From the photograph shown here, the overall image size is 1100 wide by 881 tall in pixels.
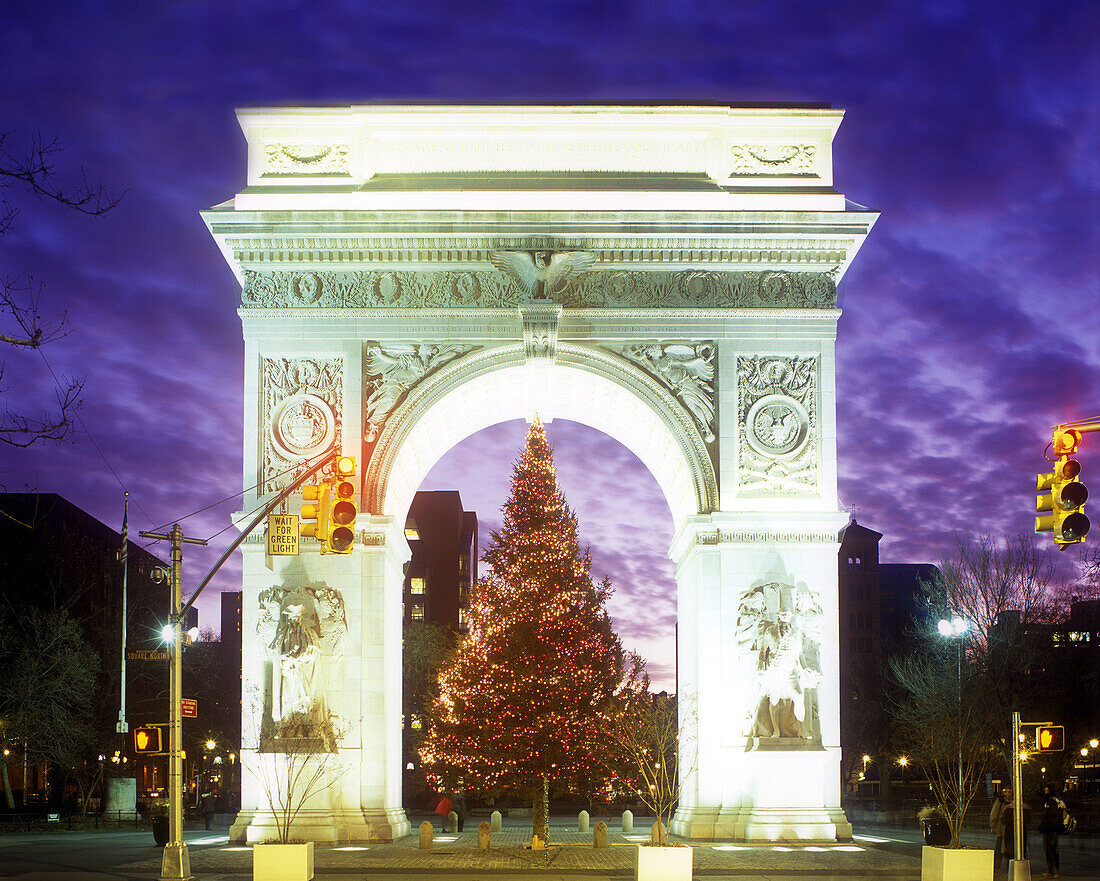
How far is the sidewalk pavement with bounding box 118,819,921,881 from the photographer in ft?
87.5

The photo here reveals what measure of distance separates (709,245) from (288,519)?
659 inches

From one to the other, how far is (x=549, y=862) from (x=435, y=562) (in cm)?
6955

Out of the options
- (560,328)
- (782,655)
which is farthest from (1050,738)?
(560,328)

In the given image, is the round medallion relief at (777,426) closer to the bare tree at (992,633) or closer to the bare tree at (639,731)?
the bare tree at (639,731)

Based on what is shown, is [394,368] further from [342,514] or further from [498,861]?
[342,514]

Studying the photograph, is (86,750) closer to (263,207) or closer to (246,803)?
(246,803)

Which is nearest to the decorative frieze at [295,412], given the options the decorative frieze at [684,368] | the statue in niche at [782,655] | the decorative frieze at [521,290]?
the decorative frieze at [521,290]

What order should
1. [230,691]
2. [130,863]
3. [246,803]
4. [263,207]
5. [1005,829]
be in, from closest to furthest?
[1005,829], [130,863], [246,803], [263,207], [230,691]

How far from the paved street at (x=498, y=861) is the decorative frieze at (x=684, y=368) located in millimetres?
11216

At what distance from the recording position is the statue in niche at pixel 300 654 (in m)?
32.7

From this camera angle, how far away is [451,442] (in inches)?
1599

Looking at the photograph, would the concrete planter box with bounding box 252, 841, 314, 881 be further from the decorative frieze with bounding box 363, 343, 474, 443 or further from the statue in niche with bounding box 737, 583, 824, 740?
the decorative frieze with bounding box 363, 343, 474, 443

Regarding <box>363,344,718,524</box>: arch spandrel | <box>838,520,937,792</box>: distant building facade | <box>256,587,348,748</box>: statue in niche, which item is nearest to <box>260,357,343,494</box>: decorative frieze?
<box>363,344,718,524</box>: arch spandrel

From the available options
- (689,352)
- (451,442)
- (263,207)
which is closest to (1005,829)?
(689,352)
